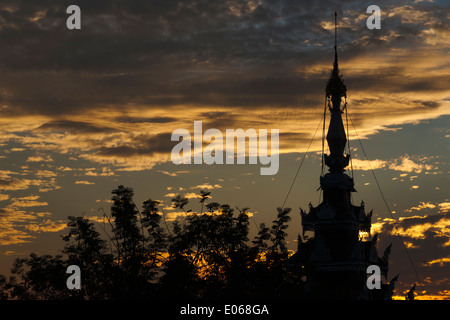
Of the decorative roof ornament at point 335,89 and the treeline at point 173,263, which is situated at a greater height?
the decorative roof ornament at point 335,89

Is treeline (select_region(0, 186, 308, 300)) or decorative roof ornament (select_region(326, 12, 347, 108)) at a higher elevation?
decorative roof ornament (select_region(326, 12, 347, 108))

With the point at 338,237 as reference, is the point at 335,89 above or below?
above

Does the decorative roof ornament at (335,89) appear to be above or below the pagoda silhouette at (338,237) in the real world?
above

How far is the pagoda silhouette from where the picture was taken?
61.0 m

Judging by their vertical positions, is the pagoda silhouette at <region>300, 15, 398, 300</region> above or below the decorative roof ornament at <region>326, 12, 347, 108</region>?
below

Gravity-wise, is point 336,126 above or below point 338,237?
above

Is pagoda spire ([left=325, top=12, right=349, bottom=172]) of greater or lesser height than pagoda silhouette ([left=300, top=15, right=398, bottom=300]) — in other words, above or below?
above

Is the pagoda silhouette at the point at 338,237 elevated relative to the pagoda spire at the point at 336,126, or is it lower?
lower

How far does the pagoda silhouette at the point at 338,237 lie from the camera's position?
61.0m

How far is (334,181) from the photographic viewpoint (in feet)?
211

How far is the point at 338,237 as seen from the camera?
63.1 meters
